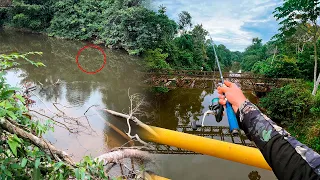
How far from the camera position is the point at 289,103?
19.7 feet

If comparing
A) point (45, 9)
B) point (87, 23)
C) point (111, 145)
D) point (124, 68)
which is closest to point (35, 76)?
point (124, 68)

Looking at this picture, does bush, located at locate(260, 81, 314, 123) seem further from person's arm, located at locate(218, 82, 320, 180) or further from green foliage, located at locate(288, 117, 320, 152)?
person's arm, located at locate(218, 82, 320, 180)

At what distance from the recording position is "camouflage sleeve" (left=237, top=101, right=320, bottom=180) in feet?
1.92

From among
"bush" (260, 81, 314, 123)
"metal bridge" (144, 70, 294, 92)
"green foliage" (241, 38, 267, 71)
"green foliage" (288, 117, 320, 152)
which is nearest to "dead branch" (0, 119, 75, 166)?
"green foliage" (288, 117, 320, 152)

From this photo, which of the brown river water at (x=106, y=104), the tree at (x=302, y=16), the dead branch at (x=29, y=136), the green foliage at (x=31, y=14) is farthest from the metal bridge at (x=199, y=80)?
the green foliage at (x=31, y=14)

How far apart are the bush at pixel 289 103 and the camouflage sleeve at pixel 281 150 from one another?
571 centimetres

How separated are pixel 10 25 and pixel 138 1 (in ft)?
32.4

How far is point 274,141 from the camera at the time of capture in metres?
0.63

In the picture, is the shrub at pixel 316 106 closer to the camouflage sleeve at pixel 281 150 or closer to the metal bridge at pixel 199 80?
the metal bridge at pixel 199 80

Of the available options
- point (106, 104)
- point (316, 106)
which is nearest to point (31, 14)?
point (106, 104)

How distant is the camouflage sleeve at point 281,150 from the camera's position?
58 centimetres

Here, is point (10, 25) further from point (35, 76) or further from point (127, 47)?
point (35, 76)

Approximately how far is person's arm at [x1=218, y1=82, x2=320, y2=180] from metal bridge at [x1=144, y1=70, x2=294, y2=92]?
556 cm

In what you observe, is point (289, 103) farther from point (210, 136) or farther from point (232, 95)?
point (232, 95)
